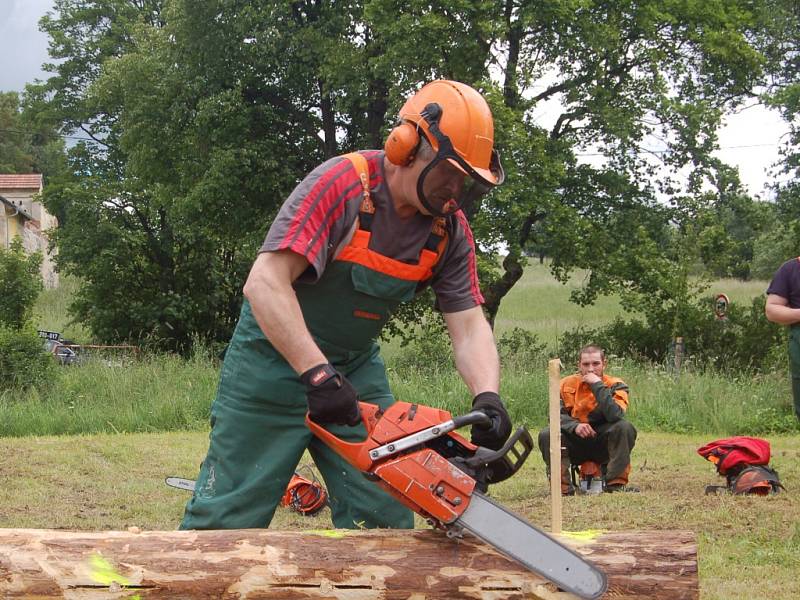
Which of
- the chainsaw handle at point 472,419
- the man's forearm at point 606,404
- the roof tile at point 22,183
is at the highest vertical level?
the roof tile at point 22,183

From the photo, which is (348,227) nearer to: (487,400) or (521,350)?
(487,400)

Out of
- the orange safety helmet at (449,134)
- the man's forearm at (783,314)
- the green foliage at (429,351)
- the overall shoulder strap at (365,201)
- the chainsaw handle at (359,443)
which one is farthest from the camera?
the green foliage at (429,351)

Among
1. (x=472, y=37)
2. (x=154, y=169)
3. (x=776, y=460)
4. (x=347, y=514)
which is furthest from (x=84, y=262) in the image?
(x=347, y=514)

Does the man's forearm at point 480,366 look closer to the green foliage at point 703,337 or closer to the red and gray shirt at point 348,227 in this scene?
the red and gray shirt at point 348,227

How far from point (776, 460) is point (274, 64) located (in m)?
15.9

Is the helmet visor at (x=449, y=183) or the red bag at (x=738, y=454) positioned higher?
the helmet visor at (x=449, y=183)

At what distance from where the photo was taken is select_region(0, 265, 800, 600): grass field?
219 inches

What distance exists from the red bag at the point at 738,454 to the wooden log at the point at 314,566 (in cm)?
414

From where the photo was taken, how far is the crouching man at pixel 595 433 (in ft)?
22.8

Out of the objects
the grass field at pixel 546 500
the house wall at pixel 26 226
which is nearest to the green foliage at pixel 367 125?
the grass field at pixel 546 500

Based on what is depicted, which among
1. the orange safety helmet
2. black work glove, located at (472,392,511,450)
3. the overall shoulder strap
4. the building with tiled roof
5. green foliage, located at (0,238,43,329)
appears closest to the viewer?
black work glove, located at (472,392,511,450)

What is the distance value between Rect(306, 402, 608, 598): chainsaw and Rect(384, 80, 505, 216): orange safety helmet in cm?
88

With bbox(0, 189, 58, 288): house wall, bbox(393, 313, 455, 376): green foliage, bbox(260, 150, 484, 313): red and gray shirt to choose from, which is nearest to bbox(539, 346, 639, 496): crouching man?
bbox(260, 150, 484, 313): red and gray shirt

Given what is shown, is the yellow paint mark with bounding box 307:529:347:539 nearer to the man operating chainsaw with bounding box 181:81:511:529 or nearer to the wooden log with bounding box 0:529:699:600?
the wooden log with bounding box 0:529:699:600
